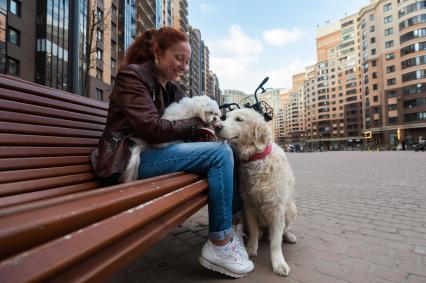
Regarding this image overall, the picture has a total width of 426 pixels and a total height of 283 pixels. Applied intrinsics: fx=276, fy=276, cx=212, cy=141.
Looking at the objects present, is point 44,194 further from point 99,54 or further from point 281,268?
point 99,54

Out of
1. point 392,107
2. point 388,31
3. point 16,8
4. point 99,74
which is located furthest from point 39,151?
point 388,31

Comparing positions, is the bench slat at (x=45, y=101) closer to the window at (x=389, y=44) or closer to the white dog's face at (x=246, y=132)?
the white dog's face at (x=246, y=132)

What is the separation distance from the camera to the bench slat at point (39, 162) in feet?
5.67

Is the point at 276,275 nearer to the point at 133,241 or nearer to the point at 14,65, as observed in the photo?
the point at 133,241

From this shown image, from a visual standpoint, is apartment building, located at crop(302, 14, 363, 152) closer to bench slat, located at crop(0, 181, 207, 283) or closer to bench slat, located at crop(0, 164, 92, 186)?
bench slat, located at crop(0, 164, 92, 186)

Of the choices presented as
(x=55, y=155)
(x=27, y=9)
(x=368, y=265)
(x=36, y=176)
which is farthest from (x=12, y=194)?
(x=27, y=9)

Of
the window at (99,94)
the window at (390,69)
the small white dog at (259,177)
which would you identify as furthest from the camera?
the window at (390,69)

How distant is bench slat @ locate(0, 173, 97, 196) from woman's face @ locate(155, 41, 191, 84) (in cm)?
119

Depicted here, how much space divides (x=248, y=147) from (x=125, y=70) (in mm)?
1329

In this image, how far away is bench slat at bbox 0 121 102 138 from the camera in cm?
189

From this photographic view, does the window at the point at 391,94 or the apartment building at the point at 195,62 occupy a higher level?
the apartment building at the point at 195,62

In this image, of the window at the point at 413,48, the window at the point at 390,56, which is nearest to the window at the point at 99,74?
the window at the point at 413,48

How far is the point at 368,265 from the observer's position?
237cm

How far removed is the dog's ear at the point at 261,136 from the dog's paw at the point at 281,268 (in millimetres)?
1046
